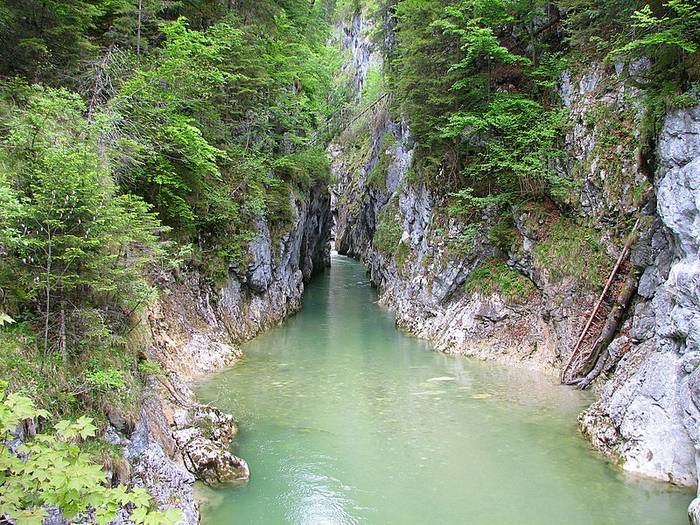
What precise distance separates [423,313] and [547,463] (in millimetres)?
9416

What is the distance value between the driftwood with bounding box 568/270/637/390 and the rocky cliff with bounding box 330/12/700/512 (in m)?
0.05

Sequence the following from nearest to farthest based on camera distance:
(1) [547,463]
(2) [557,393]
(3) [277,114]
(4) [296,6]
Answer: (1) [547,463] → (2) [557,393] → (3) [277,114] → (4) [296,6]

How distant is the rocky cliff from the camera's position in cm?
776

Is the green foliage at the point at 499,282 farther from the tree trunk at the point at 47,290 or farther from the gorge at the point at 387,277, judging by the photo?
the tree trunk at the point at 47,290

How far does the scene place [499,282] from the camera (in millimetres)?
14875

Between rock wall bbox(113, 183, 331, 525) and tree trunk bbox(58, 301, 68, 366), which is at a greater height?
tree trunk bbox(58, 301, 68, 366)

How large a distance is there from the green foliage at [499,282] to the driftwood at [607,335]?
2.96 m

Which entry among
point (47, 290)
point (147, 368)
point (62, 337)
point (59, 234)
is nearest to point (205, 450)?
point (147, 368)

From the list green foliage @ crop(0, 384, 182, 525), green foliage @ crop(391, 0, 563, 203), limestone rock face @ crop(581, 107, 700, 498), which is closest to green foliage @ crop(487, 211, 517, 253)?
green foliage @ crop(391, 0, 563, 203)

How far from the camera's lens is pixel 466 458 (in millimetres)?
8367

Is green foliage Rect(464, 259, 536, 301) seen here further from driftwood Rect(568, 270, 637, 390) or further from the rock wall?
the rock wall

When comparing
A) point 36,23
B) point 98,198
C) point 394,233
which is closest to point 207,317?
point 36,23

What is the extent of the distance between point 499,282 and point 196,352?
8.75 m

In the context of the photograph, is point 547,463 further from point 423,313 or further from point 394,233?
point 394,233
